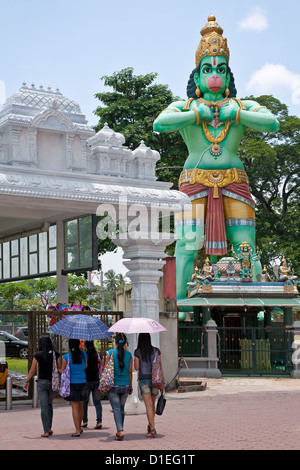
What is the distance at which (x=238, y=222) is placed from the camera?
25375 mm

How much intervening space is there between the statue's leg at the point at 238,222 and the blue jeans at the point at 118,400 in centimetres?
1644

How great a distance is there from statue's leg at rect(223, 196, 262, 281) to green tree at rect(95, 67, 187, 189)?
180 inches

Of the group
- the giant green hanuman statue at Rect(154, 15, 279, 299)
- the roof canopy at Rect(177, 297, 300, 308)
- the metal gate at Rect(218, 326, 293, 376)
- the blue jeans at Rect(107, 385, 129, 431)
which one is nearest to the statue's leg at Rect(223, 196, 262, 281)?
the giant green hanuman statue at Rect(154, 15, 279, 299)

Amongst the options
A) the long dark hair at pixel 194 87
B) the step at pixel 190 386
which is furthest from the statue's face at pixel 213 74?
the step at pixel 190 386

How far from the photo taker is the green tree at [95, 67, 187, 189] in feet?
98.5

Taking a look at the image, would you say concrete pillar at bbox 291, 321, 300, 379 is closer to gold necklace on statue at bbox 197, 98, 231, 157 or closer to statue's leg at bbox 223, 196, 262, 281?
statue's leg at bbox 223, 196, 262, 281

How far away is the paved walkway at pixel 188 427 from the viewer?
8.71 m

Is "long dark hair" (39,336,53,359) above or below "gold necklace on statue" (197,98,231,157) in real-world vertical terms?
below

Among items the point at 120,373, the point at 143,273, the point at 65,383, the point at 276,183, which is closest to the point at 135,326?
the point at 120,373

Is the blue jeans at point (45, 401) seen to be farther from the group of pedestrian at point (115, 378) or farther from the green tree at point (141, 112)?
the green tree at point (141, 112)

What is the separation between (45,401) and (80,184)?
4.95 metres

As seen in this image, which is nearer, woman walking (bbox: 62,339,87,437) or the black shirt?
woman walking (bbox: 62,339,87,437)

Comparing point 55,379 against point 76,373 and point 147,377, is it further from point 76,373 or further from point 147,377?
point 147,377
